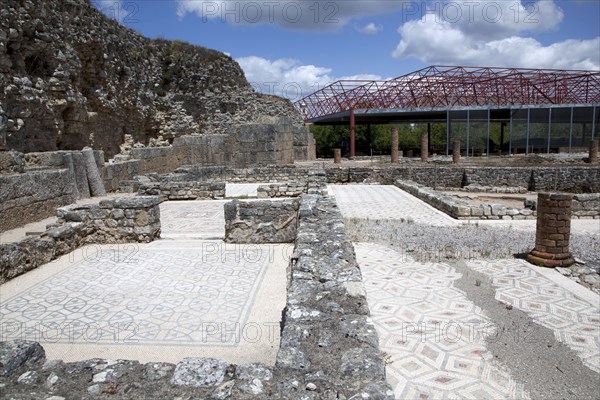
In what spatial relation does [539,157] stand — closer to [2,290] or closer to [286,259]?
[286,259]

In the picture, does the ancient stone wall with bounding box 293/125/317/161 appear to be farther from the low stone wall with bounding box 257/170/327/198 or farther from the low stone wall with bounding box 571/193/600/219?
the low stone wall with bounding box 571/193/600/219

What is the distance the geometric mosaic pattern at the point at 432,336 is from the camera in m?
3.42

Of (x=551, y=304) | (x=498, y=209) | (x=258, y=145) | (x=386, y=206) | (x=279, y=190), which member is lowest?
(x=551, y=304)

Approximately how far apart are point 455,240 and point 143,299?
602cm

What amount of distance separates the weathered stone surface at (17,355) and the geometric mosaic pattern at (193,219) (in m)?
5.72

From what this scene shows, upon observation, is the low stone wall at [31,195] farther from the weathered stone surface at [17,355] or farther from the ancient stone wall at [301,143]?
the ancient stone wall at [301,143]

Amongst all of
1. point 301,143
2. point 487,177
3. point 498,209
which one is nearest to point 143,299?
point 498,209

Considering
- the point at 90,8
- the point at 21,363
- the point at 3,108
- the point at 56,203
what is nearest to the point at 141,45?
the point at 90,8

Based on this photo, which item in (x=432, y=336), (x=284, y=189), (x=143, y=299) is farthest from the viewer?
(x=284, y=189)

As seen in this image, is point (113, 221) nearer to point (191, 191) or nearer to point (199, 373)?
point (191, 191)

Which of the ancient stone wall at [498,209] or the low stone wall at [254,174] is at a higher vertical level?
the low stone wall at [254,174]

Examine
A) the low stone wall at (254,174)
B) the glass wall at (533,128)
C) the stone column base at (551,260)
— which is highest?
the glass wall at (533,128)

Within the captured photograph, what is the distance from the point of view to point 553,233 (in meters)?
6.96

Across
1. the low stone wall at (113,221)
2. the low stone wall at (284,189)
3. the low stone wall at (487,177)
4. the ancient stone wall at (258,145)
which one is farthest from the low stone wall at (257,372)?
the ancient stone wall at (258,145)
